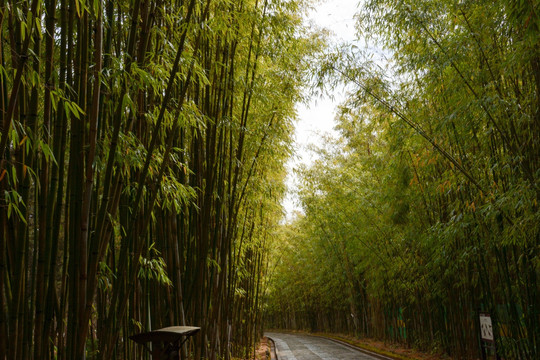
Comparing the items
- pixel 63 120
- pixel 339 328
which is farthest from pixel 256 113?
pixel 339 328

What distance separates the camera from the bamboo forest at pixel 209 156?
2133mm

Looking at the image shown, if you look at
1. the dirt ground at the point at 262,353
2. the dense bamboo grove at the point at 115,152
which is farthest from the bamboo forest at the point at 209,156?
the dirt ground at the point at 262,353

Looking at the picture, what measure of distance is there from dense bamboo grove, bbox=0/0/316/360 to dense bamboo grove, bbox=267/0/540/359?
59.5 inches

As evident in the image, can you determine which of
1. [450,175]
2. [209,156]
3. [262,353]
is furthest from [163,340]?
[262,353]

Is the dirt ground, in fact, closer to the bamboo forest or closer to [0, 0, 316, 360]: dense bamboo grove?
the bamboo forest

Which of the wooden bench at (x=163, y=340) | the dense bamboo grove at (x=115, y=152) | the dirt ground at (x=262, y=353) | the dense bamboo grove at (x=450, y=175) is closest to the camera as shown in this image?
the dense bamboo grove at (x=115, y=152)

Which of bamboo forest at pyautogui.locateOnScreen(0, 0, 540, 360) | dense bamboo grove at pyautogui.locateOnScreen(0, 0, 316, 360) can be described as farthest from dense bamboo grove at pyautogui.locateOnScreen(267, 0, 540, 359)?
dense bamboo grove at pyautogui.locateOnScreen(0, 0, 316, 360)

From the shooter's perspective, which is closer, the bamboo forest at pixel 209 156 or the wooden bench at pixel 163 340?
the bamboo forest at pixel 209 156

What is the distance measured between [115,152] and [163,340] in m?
1.10

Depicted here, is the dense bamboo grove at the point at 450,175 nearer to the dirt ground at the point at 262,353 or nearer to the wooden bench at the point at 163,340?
the wooden bench at the point at 163,340

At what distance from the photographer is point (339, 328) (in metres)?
20.2

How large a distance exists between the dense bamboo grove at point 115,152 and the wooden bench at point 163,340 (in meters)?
0.16

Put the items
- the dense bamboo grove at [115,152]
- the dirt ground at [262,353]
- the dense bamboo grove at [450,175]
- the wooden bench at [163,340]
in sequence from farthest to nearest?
the dirt ground at [262,353] → the dense bamboo grove at [450,175] → the wooden bench at [163,340] → the dense bamboo grove at [115,152]

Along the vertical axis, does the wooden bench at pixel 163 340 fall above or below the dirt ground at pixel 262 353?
above
